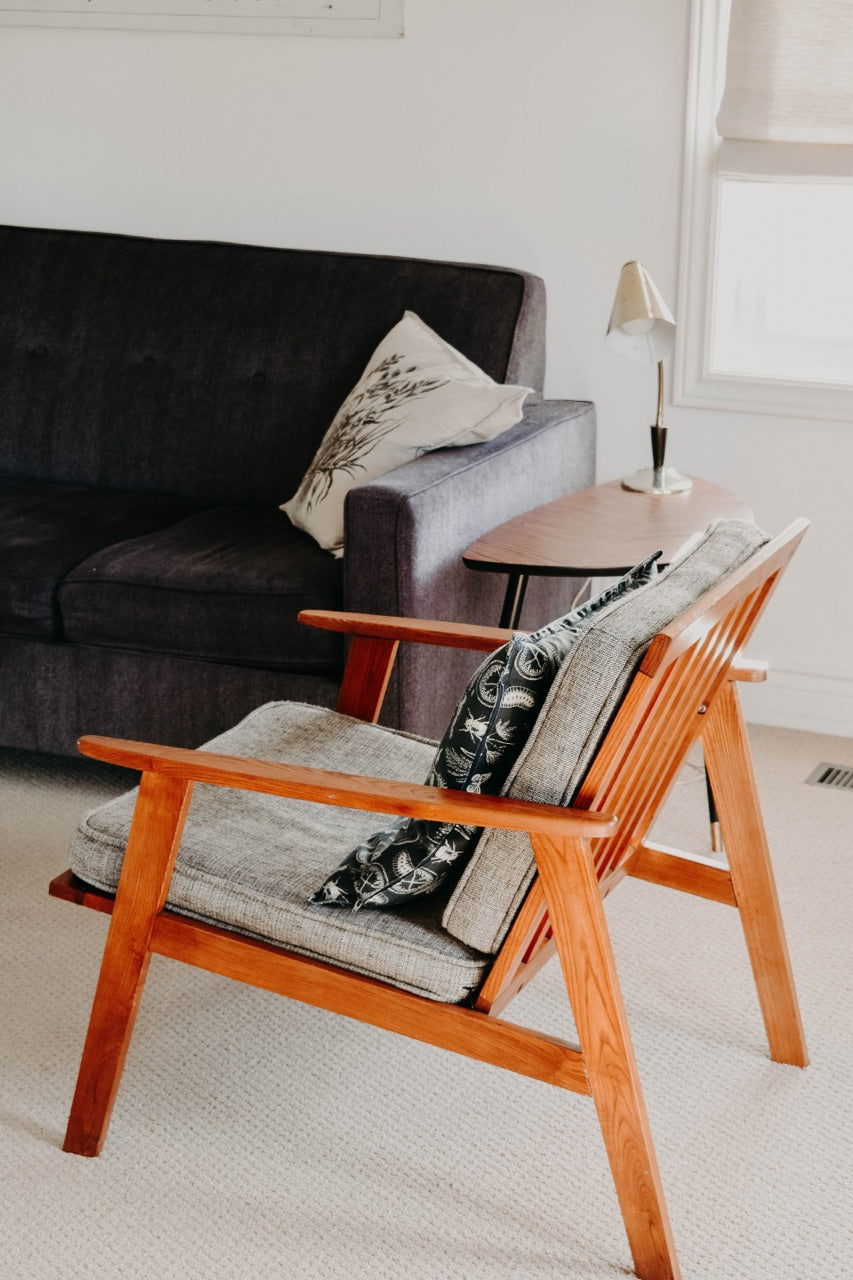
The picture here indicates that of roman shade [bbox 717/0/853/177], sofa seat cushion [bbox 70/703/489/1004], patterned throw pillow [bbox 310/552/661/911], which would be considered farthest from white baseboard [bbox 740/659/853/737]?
patterned throw pillow [bbox 310/552/661/911]

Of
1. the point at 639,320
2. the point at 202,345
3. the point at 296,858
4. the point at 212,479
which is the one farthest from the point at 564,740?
the point at 202,345

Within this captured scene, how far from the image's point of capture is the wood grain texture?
2.27m

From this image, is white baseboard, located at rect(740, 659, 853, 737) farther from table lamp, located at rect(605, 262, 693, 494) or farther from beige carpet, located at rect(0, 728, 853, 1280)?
beige carpet, located at rect(0, 728, 853, 1280)

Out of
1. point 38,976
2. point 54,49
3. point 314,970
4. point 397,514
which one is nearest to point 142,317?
point 54,49

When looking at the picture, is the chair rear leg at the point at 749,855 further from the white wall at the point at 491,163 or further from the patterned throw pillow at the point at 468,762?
the white wall at the point at 491,163

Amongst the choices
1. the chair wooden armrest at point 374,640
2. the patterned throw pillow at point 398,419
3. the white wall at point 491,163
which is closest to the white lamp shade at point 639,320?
the patterned throw pillow at point 398,419

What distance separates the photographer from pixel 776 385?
2.99m

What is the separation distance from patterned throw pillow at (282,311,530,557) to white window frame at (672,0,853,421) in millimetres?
570

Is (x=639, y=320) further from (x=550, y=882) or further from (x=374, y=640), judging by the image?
(x=550, y=882)

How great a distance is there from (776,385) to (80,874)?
192cm

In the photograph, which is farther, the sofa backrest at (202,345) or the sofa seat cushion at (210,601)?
the sofa backrest at (202,345)

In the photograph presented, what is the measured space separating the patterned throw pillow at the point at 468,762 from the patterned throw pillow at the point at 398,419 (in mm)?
1031

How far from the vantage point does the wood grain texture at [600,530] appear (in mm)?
2271

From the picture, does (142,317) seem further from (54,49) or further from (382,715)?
(382,715)
